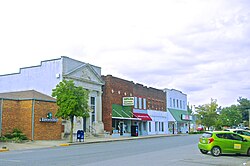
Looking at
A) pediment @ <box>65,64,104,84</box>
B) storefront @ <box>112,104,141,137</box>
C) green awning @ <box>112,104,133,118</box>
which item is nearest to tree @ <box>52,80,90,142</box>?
pediment @ <box>65,64,104,84</box>

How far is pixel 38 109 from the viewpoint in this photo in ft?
109

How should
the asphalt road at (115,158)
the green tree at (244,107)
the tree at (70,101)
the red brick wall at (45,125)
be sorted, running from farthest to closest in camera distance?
the green tree at (244,107) → the red brick wall at (45,125) → the tree at (70,101) → the asphalt road at (115,158)

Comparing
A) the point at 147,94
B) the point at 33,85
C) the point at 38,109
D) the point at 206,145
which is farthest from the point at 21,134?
the point at 147,94

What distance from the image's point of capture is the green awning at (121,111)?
4746 centimetres

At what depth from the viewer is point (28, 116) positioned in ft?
108

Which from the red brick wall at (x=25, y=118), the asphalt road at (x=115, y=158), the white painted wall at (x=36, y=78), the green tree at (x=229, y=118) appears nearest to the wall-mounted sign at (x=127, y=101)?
the white painted wall at (x=36, y=78)

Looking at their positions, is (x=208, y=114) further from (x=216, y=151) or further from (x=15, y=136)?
(x=216, y=151)

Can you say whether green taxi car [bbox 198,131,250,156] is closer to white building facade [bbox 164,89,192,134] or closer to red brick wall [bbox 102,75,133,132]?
red brick wall [bbox 102,75,133,132]

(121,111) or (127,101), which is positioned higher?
(127,101)

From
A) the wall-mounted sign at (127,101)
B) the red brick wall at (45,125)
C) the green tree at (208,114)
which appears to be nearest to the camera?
the red brick wall at (45,125)

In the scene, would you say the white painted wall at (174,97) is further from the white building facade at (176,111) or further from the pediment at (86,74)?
the pediment at (86,74)

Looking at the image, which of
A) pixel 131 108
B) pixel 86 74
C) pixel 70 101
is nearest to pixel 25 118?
pixel 70 101

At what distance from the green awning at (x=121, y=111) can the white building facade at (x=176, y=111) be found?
16742 millimetres

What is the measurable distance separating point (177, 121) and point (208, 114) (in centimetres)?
1287
